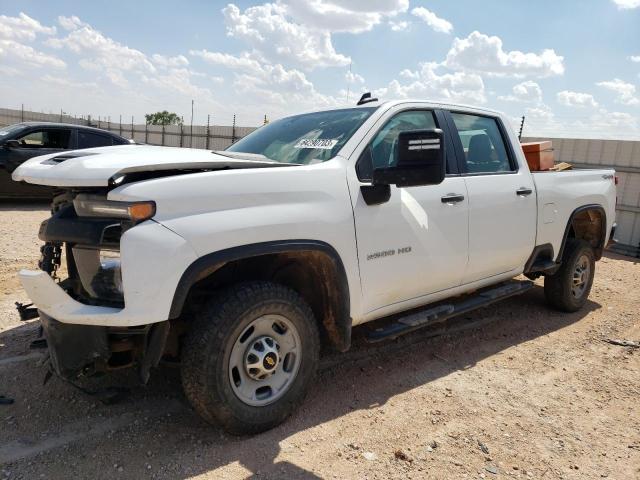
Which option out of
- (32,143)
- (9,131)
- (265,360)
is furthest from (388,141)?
(9,131)

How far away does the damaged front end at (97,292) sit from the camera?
246cm

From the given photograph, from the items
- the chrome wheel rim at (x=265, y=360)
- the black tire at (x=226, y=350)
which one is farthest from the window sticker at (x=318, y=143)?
the chrome wheel rim at (x=265, y=360)

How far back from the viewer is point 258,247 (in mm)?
2688

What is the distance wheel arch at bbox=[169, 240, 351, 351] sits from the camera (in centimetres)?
284

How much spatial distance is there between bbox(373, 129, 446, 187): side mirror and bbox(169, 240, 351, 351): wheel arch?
60cm

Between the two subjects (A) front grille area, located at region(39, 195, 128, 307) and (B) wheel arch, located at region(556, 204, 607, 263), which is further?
(B) wheel arch, located at region(556, 204, 607, 263)

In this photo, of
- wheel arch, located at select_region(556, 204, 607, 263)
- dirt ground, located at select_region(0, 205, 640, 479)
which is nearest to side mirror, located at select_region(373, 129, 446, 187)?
dirt ground, located at select_region(0, 205, 640, 479)

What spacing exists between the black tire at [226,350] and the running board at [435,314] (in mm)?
770

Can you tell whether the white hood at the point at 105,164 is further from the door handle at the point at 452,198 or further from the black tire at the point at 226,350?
the door handle at the point at 452,198

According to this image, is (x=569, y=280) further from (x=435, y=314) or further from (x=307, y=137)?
(x=307, y=137)

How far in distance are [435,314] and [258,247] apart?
67.4 inches

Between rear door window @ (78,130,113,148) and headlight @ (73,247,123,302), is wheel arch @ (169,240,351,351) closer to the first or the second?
headlight @ (73,247,123,302)

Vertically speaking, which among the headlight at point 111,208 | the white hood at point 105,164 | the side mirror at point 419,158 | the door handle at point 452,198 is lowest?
the headlight at point 111,208

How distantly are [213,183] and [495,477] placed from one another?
82.8 inches
